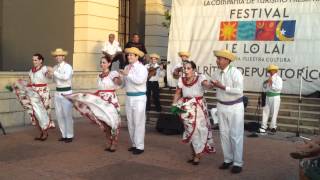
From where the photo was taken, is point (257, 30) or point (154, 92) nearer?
point (257, 30)

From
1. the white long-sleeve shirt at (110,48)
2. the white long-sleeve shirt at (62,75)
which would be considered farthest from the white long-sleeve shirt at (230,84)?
the white long-sleeve shirt at (110,48)

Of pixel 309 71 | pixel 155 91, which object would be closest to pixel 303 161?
pixel 309 71

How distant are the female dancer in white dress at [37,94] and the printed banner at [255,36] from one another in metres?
5.78

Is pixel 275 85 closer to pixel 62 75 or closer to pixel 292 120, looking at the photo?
pixel 292 120

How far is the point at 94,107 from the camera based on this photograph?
9.41 m

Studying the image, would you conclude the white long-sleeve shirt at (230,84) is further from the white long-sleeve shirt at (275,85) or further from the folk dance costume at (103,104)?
the white long-sleeve shirt at (275,85)

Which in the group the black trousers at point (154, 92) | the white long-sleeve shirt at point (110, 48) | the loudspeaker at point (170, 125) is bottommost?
the loudspeaker at point (170, 125)

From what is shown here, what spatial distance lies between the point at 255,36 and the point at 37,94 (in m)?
6.48

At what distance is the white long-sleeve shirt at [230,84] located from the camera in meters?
7.80

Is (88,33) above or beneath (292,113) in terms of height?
above

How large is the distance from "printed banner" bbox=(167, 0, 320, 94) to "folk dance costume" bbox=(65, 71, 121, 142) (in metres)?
5.78

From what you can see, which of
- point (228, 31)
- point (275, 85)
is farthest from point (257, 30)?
point (275, 85)

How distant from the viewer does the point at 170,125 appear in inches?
467

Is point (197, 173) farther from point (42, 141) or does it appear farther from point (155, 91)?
point (155, 91)
